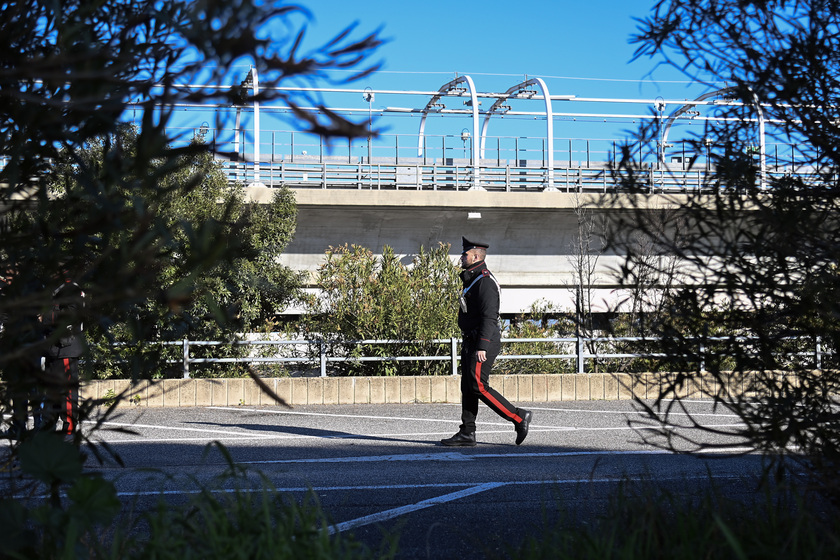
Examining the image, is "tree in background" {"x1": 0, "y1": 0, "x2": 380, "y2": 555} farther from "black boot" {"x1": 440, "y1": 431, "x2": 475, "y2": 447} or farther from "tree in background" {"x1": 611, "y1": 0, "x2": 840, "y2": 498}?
"black boot" {"x1": 440, "y1": 431, "x2": 475, "y2": 447}

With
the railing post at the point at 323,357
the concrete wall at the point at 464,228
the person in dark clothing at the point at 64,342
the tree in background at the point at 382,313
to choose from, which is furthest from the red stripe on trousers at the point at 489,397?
the concrete wall at the point at 464,228

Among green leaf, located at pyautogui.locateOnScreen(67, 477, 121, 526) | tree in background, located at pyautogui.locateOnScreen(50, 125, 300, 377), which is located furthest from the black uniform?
green leaf, located at pyautogui.locateOnScreen(67, 477, 121, 526)

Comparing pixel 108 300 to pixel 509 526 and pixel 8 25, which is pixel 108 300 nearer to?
pixel 8 25

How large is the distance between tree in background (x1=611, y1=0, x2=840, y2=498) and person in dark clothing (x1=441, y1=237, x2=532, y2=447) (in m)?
4.74

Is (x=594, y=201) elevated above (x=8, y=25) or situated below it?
below

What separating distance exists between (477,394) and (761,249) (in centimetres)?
527

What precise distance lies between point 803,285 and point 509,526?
6.18 feet

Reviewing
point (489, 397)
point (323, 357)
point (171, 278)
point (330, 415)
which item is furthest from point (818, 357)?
point (323, 357)

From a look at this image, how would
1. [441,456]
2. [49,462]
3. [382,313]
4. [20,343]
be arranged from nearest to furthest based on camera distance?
[20,343]
[49,462]
[441,456]
[382,313]

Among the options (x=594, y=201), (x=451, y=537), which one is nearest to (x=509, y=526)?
(x=451, y=537)

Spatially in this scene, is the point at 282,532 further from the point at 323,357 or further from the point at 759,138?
the point at 323,357

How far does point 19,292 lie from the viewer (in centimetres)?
236

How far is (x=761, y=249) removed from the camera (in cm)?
319

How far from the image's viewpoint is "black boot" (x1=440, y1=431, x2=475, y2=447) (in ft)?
27.0
